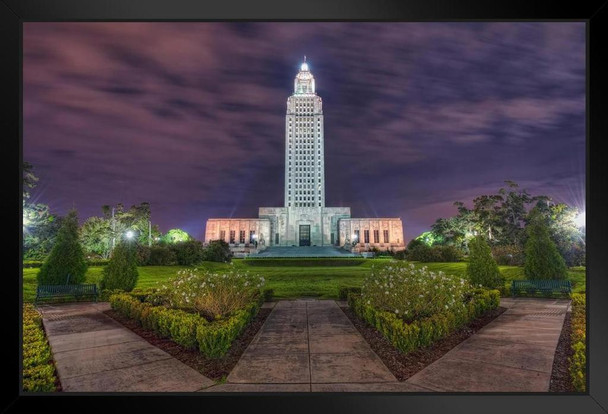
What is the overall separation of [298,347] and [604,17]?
6135 millimetres

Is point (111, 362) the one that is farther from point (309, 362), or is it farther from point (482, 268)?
point (482, 268)

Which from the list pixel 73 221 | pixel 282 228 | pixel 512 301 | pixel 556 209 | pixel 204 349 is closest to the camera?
pixel 204 349

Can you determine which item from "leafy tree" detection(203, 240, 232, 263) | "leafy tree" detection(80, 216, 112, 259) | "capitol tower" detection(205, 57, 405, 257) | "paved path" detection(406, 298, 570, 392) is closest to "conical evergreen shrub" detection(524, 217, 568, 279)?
"paved path" detection(406, 298, 570, 392)

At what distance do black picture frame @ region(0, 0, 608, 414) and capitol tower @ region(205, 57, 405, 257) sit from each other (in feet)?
179

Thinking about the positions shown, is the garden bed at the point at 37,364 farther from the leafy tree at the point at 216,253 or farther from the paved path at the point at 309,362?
the leafy tree at the point at 216,253

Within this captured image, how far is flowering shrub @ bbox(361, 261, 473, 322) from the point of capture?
759cm

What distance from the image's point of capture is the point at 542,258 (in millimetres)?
13297

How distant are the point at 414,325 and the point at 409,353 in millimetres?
458

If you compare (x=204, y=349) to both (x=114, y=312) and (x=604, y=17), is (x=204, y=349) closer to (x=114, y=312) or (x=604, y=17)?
(x=114, y=312)

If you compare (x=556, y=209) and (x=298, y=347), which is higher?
(x=556, y=209)

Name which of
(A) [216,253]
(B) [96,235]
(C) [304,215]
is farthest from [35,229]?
(C) [304,215]

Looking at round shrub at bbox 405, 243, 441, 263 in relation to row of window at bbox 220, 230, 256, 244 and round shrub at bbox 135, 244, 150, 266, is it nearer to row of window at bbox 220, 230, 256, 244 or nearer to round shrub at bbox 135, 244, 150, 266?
round shrub at bbox 135, 244, 150, 266

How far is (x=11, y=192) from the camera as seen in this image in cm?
449

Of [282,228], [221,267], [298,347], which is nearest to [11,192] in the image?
[298,347]
